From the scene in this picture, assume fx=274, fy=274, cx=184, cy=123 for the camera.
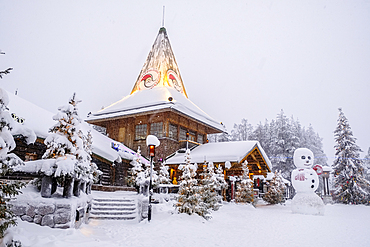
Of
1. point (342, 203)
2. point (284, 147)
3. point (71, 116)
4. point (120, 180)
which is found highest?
point (284, 147)

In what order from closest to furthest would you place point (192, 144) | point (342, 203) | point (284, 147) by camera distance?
1. point (192, 144)
2. point (342, 203)
3. point (284, 147)

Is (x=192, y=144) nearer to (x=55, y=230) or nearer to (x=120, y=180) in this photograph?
(x=120, y=180)

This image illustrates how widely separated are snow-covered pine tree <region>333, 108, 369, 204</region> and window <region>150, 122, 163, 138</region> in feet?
59.2

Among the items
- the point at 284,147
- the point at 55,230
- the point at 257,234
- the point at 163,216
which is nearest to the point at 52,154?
the point at 55,230

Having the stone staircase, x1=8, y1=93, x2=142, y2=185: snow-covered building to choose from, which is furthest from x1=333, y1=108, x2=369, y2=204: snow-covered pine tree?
the stone staircase

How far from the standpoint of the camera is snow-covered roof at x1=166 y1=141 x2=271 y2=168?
1847 centimetres

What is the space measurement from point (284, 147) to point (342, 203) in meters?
15.0

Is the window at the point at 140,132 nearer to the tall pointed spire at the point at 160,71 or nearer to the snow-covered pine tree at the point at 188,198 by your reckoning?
the tall pointed spire at the point at 160,71

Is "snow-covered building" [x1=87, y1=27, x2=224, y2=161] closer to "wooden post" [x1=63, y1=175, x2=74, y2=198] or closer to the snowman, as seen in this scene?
the snowman

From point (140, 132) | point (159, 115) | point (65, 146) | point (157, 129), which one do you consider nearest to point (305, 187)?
point (157, 129)

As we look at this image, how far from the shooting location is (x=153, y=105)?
22109mm

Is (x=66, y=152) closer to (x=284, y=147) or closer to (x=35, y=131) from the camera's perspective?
(x=35, y=131)

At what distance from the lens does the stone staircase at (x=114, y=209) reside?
35.8 feet

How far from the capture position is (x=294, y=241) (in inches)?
323
